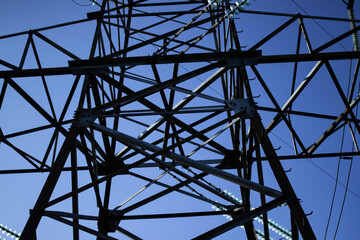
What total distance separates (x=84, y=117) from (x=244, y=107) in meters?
2.64

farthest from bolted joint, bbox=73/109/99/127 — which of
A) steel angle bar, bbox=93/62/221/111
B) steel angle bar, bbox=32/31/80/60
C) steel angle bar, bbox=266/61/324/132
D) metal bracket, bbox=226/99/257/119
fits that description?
steel angle bar, bbox=266/61/324/132

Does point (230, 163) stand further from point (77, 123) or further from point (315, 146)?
point (77, 123)

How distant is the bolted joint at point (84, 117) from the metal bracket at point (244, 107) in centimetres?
226

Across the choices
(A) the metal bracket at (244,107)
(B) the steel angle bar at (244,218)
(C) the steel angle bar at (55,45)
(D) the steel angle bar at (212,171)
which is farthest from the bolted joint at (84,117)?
(B) the steel angle bar at (244,218)

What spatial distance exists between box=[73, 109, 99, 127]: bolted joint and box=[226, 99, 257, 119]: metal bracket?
89.1 inches

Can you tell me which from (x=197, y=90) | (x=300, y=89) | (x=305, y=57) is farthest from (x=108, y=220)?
(x=305, y=57)

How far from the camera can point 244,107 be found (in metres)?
6.29

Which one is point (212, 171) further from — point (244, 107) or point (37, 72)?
point (37, 72)

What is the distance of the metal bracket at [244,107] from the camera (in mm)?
6209

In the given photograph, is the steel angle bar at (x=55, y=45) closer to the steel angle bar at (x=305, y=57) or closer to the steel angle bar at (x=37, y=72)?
the steel angle bar at (x=37, y=72)

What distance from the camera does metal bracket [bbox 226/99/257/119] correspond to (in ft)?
20.4

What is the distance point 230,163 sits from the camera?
28.4 feet

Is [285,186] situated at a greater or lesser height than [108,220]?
lesser

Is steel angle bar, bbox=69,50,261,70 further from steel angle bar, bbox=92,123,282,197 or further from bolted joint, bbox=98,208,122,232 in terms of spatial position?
bolted joint, bbox=98,208,122,232
